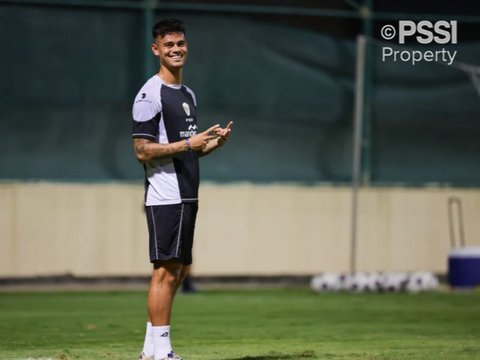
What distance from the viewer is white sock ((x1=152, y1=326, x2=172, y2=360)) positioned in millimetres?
8672

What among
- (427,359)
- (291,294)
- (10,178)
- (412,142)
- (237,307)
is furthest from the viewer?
(412,142)

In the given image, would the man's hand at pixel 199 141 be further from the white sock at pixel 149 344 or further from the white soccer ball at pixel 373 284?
the white soccer ball at pixel 373 284

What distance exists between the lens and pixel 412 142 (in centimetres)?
2180

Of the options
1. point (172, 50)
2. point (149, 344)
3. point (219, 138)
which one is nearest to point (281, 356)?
point (149, 344)

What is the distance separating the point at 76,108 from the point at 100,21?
1482 mm

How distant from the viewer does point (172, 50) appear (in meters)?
8.83

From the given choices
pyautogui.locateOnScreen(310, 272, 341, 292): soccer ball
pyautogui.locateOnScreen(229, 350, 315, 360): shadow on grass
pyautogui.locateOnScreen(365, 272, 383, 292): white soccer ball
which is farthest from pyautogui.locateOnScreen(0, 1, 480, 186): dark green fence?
pyautogui.locateOnScreen(229, 350, 315, 360): shadow on grass

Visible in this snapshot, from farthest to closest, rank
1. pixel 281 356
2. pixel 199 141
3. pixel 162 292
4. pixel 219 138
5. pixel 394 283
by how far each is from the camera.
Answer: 1. pixel 394 283
2. pixel 281 356
3. pixel 219 138
4. pixel 162 292
5. pixel 199 141

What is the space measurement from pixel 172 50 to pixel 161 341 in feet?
6.70

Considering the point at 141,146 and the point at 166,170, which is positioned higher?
the point at 141,146

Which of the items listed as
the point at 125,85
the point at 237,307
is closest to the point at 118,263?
the point at 125,85

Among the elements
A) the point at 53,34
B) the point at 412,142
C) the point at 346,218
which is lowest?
the point at 346,218

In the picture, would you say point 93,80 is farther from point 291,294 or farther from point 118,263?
→ point 291,294

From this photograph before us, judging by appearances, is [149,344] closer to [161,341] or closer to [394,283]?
[161,341]
